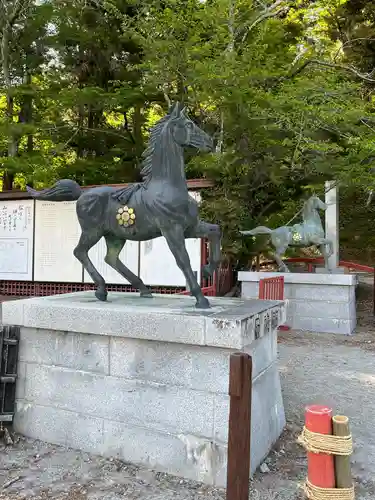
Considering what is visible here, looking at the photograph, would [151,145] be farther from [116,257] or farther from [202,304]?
[202,304]

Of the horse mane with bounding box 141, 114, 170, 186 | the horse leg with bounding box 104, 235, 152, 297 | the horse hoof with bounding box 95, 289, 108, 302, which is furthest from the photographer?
the horse leg with bounding box 104, 235, 152, 297

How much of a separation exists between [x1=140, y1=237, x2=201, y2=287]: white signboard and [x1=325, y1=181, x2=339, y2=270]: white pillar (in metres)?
3.03

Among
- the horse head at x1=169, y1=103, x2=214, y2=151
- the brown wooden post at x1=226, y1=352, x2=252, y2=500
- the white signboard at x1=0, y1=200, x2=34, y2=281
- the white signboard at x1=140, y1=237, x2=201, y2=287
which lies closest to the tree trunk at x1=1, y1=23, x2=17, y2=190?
the white signboard at x1=0, y1=200, x2=34, y2=281

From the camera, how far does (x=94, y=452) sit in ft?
10.7

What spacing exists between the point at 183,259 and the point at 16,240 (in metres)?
7.22

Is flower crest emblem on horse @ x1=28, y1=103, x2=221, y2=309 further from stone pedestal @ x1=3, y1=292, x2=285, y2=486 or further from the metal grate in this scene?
the metal grate

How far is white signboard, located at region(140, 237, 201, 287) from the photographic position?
27.2ft

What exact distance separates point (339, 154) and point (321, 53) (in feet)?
10.6

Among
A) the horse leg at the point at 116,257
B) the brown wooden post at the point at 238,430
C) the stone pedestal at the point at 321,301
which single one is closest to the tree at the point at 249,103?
the stone pedestal at the point at 321,301

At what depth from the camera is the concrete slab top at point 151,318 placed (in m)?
2.84

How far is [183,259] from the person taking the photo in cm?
352

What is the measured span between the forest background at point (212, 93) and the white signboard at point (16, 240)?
3.45 feet

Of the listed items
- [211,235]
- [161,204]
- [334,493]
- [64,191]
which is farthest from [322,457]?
[64,191]

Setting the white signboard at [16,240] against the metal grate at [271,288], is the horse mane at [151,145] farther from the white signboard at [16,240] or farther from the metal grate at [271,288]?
the white signboard at [16,240]
